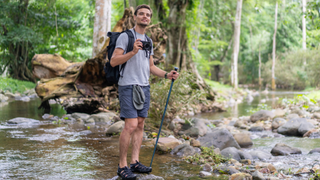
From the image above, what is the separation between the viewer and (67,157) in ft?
14.1

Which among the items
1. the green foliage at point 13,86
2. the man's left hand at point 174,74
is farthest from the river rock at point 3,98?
the man's left hand at point 174,74

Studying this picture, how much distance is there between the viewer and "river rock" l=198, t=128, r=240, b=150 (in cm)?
552

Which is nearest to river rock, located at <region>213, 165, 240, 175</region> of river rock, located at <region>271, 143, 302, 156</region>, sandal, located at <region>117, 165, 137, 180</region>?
sandal, located at <region>117, 165, 137, 180</region>

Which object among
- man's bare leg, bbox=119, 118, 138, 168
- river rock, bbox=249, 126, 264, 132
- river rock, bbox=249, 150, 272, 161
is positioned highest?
man's bare leg, bbox=119, 118, 138, 168

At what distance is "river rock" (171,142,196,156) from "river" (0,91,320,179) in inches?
6.6

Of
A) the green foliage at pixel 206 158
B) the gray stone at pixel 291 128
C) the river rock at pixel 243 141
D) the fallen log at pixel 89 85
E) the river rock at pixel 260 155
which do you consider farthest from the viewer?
the fallen log at pixel 89 85

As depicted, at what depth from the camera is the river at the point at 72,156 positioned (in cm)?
357

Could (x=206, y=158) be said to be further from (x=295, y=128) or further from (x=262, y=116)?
(x=262, y=116)

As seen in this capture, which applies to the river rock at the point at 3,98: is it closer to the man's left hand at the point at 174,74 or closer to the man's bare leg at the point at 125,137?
the man's bare leg at the point at 125,137

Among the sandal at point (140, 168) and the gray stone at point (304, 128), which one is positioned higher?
the sandal at point (140, 168)

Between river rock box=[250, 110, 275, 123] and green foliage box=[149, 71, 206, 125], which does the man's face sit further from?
river rock box=[250, 110, 275, 123]

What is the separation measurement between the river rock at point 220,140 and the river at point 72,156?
2.23 ft

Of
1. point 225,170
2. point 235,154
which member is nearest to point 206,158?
point 235,154

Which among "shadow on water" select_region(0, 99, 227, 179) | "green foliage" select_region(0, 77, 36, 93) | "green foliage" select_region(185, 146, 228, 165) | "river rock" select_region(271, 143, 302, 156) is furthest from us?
"green foliage" select_region(0, 77, 36, 93)
